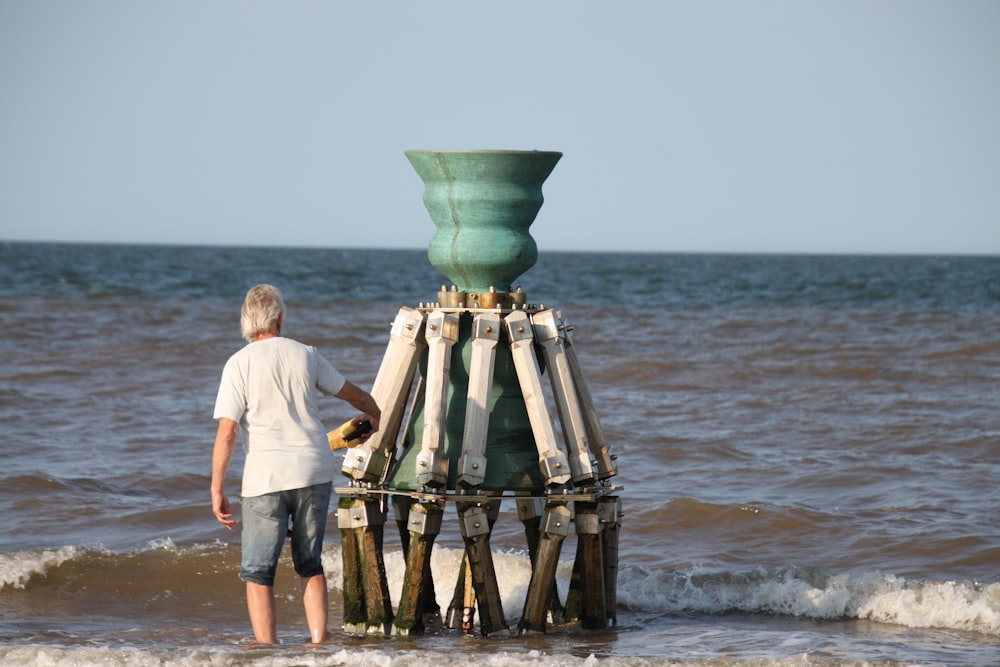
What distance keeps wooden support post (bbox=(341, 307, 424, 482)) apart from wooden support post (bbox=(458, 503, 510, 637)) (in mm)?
478

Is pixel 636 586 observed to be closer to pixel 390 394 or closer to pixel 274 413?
pixel 390 394

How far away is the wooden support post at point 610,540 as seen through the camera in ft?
19.9

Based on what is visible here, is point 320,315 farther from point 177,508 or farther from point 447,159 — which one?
point 447,159

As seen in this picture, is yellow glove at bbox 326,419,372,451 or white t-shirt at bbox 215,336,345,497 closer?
white t-shirt at bbox 215,336,345,497

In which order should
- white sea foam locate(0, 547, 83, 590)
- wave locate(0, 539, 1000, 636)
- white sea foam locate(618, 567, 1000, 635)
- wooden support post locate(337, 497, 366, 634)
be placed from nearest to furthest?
1. wooden support post locate(337, 497, 366, 634)
2. white sea foam locate(618, 567, 1000, 635)
3. wave locate(0, 539, 1000, 636)
4. white sea foam locate(0, 547, 83, 590)

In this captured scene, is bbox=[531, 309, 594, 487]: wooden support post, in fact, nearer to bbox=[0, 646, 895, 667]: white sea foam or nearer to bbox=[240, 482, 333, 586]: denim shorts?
bbox=[0, 646, 895, 667]: white sea foam

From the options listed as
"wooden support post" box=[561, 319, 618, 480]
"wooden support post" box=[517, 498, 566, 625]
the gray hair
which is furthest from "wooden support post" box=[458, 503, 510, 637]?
the gray hair

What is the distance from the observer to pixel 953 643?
637 centimetres

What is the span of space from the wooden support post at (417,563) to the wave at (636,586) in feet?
3.77

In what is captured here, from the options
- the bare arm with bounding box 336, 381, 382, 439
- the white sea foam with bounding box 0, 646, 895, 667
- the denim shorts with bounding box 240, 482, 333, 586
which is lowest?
the white sea foam with bounding box 0, 646, 895, 667

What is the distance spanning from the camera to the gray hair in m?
→ 5.57

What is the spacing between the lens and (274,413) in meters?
5.49

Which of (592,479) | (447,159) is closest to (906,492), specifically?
(592,479)

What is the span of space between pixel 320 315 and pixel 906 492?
22259 millimetres
